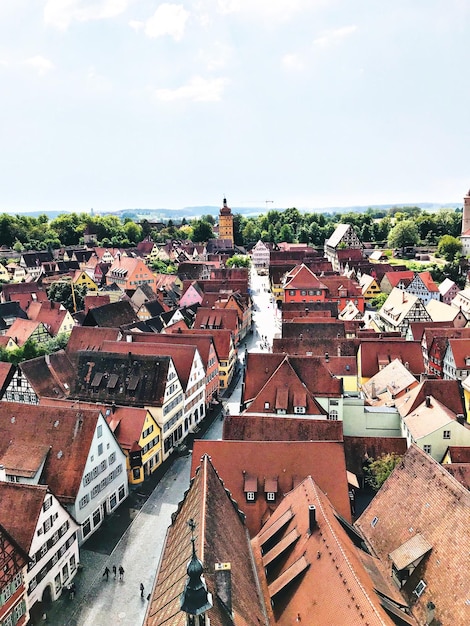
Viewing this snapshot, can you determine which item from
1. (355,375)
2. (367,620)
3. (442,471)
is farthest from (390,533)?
(355,375)

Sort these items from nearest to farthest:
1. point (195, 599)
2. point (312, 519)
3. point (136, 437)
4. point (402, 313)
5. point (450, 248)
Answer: point (195, 599) → point (312, 519) → point (136, 437) → point (402, 313) → point (450, 248)

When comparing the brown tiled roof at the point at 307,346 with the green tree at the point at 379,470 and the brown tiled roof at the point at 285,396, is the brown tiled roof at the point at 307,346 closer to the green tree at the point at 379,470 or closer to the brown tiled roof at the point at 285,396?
the brown tiled roof at the point at 285,396

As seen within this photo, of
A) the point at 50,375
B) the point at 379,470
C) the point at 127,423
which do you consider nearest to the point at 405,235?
the point at 50,375

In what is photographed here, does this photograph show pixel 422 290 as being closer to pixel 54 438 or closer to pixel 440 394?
pixel 440 394

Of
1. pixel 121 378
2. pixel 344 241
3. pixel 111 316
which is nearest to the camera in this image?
pixel 121 378

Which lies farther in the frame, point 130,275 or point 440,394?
point 130,275

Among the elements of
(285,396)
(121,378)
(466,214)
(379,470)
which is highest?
(466,214)

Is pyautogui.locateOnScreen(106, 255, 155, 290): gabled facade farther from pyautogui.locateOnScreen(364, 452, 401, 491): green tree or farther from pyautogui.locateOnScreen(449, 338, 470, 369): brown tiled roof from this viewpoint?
pyautogui.locateOnScreen(364, 452, 401, 491): green tree
